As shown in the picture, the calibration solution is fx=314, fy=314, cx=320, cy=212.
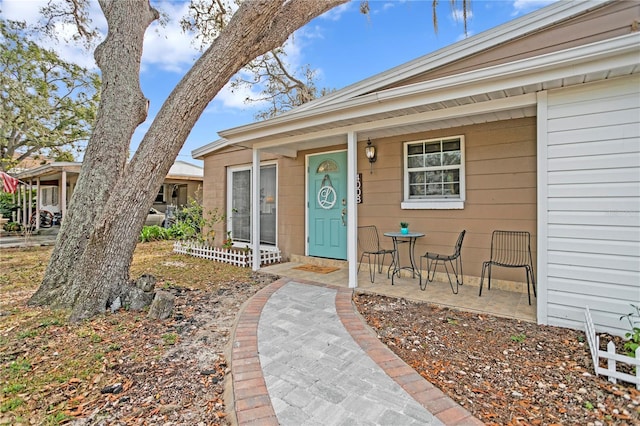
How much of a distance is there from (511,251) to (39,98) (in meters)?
18.7

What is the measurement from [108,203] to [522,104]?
468cm

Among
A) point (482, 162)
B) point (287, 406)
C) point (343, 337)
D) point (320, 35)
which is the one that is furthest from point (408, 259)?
point (320, 35)

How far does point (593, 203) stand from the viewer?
116 inches

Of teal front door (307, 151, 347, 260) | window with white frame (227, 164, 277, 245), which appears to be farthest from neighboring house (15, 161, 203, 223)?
teal front door (307, 151, 347, 260)

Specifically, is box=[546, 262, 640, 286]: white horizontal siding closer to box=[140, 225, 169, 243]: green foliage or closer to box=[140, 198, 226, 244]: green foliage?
box=[140, 198, 226, 244]: green foliage

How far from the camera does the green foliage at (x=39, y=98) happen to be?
42.5 ft

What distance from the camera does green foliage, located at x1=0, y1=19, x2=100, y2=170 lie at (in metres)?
13.0

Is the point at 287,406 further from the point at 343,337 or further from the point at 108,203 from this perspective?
the point at 108,203

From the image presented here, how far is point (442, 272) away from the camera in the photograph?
485 cm

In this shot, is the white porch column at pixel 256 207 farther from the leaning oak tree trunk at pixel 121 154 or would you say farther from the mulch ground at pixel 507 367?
the mulch ground at pixel 507 367

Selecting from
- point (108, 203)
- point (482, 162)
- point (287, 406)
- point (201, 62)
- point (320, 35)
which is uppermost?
point (320, 35)

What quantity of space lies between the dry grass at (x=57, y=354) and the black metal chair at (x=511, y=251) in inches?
159

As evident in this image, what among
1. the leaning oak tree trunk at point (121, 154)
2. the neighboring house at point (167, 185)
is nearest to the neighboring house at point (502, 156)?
the leaning oak tree trunk at point (121, 154)

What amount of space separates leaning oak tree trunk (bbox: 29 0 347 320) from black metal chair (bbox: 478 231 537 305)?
427cm
